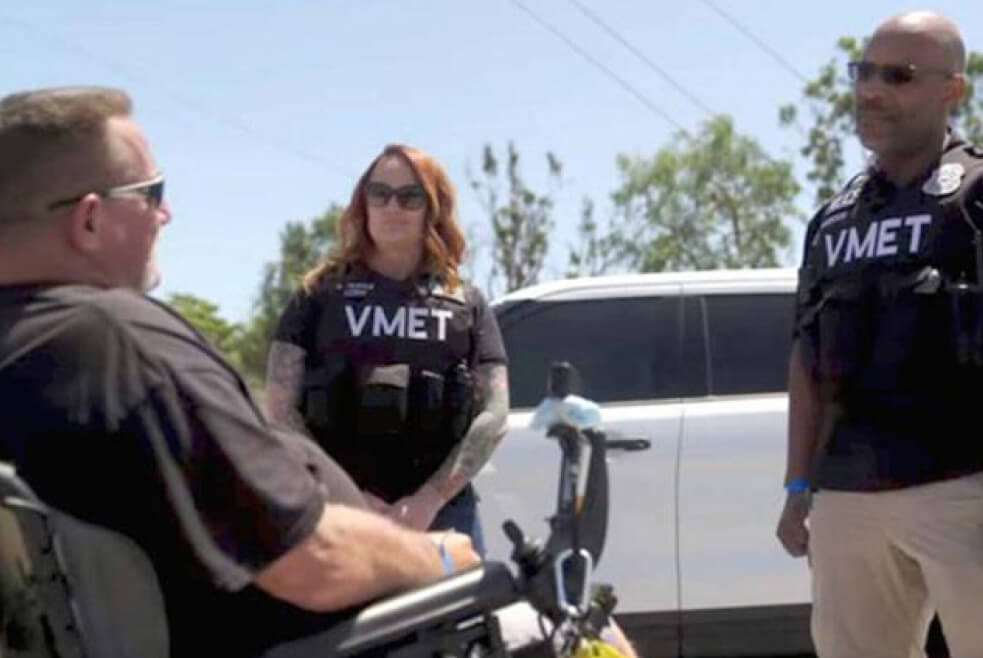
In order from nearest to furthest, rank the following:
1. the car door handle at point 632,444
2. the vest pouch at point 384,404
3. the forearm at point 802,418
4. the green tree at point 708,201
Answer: the forearm at point 802,418, the vest pouch at point 384,404, the car door handle at point 632,444, the green tree at point 708,201

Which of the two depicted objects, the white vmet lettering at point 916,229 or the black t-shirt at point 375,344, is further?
the black t-shirt at point 375,344

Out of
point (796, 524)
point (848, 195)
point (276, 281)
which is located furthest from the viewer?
point (276, 281)

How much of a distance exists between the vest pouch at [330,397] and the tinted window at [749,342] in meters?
2.31

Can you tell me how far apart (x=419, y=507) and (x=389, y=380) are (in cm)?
34

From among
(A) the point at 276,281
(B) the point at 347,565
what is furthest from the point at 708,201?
(B) the point at 347,565

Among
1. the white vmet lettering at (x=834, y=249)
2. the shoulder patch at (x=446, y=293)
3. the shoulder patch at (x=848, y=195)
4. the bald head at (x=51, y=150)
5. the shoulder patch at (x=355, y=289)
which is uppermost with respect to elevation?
the bald head at (x=51, y=150)

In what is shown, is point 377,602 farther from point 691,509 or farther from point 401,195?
point 691,509

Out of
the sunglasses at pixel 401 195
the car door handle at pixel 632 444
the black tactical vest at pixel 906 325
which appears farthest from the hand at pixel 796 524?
the car door handle at pixel 632 444

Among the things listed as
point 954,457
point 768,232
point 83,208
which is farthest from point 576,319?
point 768,232

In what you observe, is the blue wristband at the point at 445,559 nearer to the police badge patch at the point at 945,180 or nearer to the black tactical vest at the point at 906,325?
the black tactical vest at the point at 906,325

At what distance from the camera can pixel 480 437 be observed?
14.3 ft

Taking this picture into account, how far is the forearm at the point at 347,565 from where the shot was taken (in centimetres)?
234

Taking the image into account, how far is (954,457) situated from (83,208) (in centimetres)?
210

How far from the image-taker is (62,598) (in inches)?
86.3
